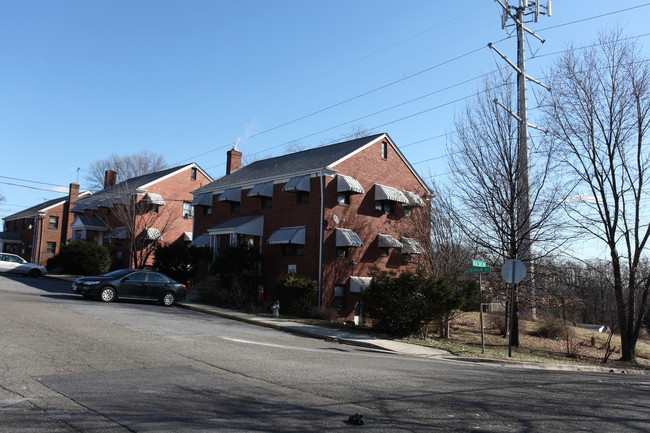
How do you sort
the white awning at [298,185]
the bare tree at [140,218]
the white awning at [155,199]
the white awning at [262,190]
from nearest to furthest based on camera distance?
the white awning at [298,185] < the white awning at [262,190] < the bare tree at [140,218] < the white awning at [155,199]

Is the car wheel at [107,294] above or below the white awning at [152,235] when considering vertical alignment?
below

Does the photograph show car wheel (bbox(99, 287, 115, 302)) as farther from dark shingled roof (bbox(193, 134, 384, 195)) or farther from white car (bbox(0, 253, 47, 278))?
white car (bbox(0, 253, 47, 278))

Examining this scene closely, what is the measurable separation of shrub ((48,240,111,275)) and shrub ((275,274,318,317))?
20.0 metres

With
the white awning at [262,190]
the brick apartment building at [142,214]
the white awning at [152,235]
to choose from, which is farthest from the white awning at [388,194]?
the white awning at [152,235]

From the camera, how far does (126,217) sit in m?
35.3

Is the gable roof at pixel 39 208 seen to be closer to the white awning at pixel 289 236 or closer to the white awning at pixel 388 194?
the white awning at pixel 289 236

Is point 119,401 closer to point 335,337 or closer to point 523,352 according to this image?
point 335,337

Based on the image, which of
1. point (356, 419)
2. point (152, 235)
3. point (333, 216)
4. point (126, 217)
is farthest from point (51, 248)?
point (356, 419)

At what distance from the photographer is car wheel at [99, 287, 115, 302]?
20.1 meters

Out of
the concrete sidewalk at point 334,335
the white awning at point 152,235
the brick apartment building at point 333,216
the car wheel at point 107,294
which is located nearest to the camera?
the concrete sidewalk at point 334,335

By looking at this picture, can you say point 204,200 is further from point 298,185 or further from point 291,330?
point 291,330

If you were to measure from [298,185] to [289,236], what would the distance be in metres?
2.67

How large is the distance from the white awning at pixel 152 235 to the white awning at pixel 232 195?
350 inches

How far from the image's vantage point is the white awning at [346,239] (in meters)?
25.0
